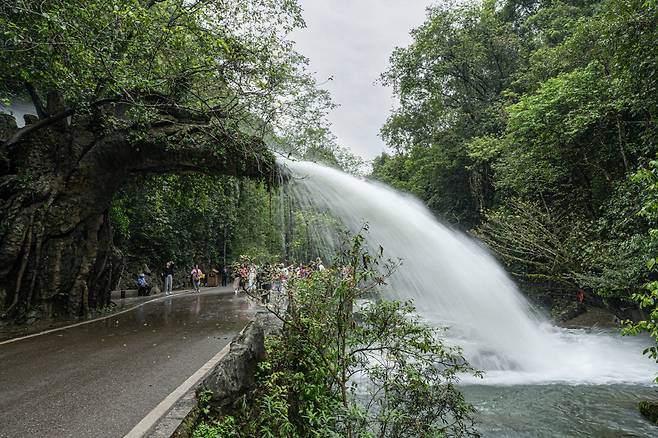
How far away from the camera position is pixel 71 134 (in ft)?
37.6

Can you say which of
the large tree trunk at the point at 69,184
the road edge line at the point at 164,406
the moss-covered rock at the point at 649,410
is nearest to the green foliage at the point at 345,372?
the road edge line at the point at 164,406

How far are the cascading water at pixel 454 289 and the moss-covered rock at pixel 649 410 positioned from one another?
147 inches

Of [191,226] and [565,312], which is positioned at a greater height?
[191,226]

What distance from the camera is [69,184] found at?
36.5 feet

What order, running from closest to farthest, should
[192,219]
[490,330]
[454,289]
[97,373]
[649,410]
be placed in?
[97,373] < [649,410] < [490,330] < [454,289] < [192,219]

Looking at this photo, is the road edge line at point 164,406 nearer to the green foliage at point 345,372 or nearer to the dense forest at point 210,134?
the green foliage at point 345,372

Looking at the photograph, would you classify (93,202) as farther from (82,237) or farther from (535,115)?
(535,115)

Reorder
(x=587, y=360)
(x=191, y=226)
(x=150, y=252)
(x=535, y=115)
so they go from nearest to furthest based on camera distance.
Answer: (x=587, y=360) < (x=535, y=115) < (x=150, y=252) < (x=191, y=226)

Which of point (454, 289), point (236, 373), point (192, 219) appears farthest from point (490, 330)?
point (192, 219)

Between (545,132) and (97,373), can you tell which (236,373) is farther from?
(545,132)

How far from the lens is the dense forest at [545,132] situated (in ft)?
37.6

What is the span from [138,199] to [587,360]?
69.0 ft

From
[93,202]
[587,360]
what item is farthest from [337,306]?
[587,360]

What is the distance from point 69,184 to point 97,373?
720 cm
